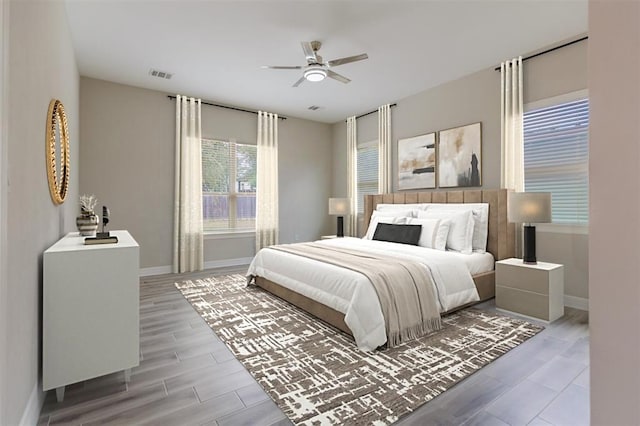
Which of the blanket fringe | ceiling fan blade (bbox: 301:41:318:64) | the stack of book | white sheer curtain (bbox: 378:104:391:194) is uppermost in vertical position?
ceiling fan blade (bbox: 301:41:318:64)

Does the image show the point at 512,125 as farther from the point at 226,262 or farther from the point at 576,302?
the point at 226,262

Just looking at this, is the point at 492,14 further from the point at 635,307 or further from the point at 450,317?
the point at 635,307

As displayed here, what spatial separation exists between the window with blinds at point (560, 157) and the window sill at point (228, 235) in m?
4.55

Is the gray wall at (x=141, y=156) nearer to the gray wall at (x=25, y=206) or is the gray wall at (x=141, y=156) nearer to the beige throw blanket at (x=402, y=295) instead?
the gray wall at (x=25, y=206)

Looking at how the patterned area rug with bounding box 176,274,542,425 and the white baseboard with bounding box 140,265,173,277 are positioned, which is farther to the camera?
the white baseboard with bounding box 140,265,173,277

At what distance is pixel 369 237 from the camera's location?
4.75m

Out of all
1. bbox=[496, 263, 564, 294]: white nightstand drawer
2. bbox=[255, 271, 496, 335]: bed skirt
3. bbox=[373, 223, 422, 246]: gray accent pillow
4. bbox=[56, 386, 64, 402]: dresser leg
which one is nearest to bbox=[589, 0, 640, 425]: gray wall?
bbox=[255, 271, 496, 335]: bed skirt

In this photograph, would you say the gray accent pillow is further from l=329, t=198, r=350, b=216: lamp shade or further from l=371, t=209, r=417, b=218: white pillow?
l=329, t=198, r=350, b=216: lamp shade

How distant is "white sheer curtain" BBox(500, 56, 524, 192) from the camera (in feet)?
12.4

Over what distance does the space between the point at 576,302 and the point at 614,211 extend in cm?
355

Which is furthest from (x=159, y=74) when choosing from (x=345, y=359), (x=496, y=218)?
(x=496, y=218)

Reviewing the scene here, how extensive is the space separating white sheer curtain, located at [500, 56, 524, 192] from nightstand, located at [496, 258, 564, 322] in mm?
1116

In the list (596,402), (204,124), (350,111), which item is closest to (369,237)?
(350,111)

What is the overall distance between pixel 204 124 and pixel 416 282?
4.58m
